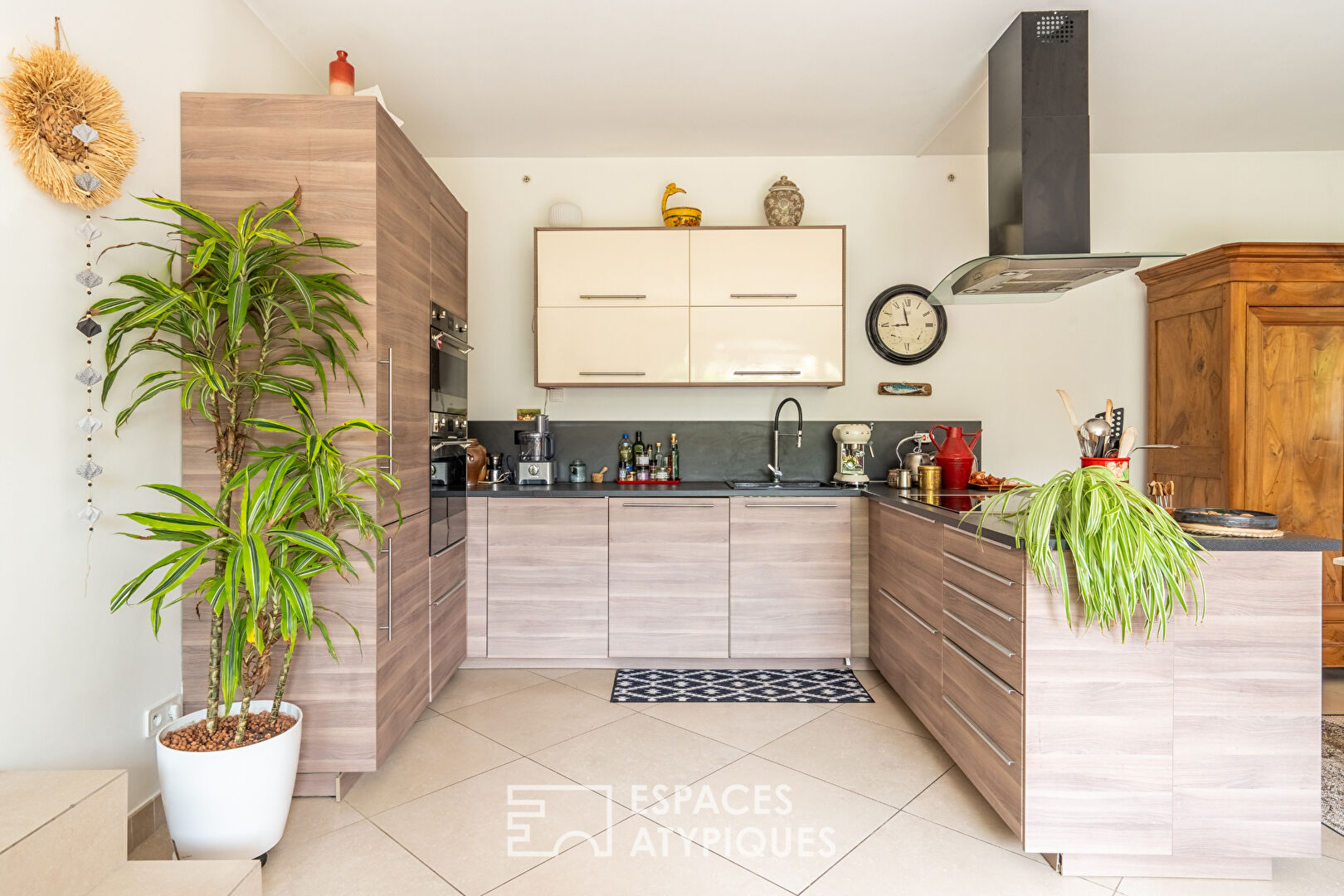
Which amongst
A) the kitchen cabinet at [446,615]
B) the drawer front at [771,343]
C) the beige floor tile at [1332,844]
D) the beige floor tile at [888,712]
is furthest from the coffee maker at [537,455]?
the beige floor tile at [1332,844]

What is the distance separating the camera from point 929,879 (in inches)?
69.9

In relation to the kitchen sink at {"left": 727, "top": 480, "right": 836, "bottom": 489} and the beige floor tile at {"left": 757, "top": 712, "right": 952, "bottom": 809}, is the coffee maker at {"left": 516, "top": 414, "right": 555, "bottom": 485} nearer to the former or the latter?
the kitchen sink at {"left": 727, "top": 480, "right": 836, "bottom": 489}

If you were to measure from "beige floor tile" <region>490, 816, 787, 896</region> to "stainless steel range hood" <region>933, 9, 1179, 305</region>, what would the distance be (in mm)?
2277

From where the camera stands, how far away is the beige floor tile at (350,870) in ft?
5.69

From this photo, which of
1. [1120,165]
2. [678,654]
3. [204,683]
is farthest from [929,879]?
[1120,165]

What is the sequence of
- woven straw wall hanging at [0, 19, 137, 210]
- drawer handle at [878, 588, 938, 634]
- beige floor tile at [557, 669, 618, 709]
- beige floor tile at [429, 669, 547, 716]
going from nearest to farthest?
woven straw wall hanging at [0, 19, 137, 210]
drawer handle at [878, 588, 938, 634]
beige floor tile at [429, 669, 547, 716]
beige floor tile at [557, 669, 618, 709]

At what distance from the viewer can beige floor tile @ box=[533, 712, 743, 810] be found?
2.25 meters

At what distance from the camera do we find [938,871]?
1.81 metres

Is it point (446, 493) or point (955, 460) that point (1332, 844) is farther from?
point (446, 493)

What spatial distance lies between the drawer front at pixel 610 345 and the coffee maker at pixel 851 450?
92 centimetres

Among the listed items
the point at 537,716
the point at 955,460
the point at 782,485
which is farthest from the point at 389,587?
the point at 955,460

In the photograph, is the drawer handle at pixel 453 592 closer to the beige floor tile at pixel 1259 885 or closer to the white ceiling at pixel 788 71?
the white ceiling at pixel 788 71

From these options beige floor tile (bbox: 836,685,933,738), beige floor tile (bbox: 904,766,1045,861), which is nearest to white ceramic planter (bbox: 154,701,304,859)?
beige floor tile (bbox: 904,766,1045,861)

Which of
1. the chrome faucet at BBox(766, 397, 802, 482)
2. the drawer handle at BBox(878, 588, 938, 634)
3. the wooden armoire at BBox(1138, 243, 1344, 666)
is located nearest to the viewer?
the drawer handle at BBox(878, 588, 938, 634)
